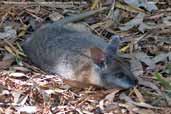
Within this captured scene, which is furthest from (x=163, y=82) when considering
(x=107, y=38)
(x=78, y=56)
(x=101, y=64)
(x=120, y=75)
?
(x=107, y=38)

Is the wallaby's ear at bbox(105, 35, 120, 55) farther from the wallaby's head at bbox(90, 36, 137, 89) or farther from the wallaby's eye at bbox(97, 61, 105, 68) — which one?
the wallaby's eye at bbox(97, 61, 105, 68)

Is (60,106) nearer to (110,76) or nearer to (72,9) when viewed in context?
(110,76)

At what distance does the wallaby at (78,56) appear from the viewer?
621cm

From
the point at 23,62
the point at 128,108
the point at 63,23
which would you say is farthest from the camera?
the point at 63,23

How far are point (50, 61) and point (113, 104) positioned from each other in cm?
101

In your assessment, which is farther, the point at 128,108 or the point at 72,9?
the point at 72,9

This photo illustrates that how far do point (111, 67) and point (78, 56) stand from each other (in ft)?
1.49

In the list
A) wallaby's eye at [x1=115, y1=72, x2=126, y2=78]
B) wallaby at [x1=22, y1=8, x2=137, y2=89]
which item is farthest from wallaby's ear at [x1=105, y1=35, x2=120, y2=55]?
wallaby's eye at [x1=115, y1=72, x2=126, y2=78]

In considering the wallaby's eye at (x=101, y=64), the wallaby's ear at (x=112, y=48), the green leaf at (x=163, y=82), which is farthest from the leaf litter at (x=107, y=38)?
the wallaby's ear at (x=112, y=48)

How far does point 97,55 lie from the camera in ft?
20.4

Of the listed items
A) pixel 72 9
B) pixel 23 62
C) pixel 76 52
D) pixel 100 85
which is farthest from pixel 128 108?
pixel 72 9

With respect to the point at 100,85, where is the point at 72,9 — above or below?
above

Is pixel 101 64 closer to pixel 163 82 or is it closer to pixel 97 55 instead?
pixel 97 55

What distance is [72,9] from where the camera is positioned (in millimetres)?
7688
